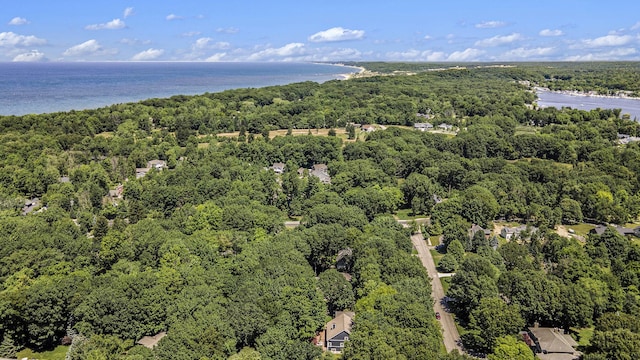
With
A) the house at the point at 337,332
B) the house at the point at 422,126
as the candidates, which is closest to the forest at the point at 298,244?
the house at the point at 337,332

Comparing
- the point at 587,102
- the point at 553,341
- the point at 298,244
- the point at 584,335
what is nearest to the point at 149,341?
the point at 298,244

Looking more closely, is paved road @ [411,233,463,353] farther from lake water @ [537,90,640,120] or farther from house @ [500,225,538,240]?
lake water @ [537,90,640,120]

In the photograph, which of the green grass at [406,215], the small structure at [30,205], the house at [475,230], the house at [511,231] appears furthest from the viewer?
the green grass at [406,215]

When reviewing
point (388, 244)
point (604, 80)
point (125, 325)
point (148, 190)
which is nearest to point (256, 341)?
point (125, 325)

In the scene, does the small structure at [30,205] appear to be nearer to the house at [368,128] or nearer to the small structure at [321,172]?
the small structure at [321,172]

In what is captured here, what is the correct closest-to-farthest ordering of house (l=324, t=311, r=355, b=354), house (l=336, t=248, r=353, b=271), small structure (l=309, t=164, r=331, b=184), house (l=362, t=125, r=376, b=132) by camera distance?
house (l=324, t=311, r=355, b=354)
house (l=336, t=248, r=353, b=271)
small structure (l=309, t=164, r=331, b=184)
house (l=362, t=125, r=376, b=132)

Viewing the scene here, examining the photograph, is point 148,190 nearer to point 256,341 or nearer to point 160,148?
point 160,148

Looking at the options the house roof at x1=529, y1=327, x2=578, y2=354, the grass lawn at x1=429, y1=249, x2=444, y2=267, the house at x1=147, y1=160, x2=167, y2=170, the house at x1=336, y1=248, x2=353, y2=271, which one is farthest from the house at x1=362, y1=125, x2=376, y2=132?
the house roof at x1=529, y1=327, x2=578, y2=354
